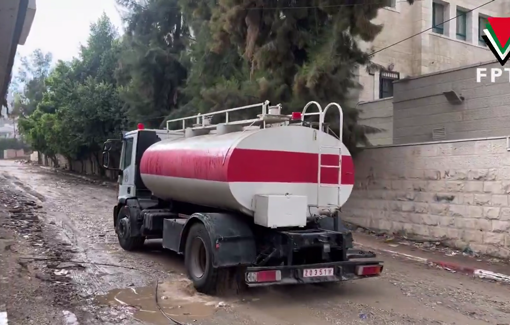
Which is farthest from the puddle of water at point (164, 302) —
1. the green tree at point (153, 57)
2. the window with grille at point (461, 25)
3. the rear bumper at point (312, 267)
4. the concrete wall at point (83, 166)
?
the concrete wall at point (83, 166)

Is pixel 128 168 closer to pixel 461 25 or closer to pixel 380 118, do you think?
pixel 380 118

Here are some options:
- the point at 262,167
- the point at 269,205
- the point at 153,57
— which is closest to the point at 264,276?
the point at 269,205

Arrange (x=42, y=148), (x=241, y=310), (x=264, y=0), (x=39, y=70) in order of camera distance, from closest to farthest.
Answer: (x=241, y=310)
(x=264, y=0)
(x=42, y=148)
(x=39, y=70)

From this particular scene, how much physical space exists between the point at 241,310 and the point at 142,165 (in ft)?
15.4

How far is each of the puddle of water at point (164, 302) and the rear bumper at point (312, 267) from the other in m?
0.72

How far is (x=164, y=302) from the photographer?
6.95 meters

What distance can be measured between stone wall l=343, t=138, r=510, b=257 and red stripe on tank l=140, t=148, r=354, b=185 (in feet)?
12.7

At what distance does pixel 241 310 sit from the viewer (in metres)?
6.66

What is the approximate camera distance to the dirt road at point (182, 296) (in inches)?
249

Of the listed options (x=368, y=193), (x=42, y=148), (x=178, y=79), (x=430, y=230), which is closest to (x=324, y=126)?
(x=430, y=230)

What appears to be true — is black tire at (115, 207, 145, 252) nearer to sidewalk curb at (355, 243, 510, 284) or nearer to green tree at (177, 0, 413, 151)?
green tree at (177, 0, 413, 151)

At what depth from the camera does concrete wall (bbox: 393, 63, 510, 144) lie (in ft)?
43.8

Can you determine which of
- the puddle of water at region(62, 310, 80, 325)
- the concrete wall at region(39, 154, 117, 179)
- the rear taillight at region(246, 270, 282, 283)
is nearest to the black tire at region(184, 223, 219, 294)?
the rear taillight at region(246, 270, 282, 283)

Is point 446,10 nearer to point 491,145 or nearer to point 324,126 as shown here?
point 491,145
